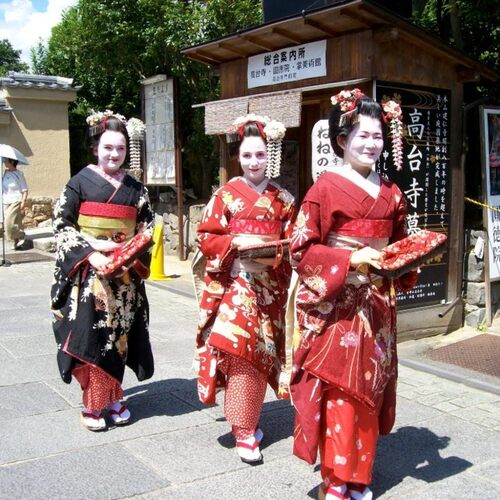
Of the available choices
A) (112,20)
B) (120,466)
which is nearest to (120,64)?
(112,20)

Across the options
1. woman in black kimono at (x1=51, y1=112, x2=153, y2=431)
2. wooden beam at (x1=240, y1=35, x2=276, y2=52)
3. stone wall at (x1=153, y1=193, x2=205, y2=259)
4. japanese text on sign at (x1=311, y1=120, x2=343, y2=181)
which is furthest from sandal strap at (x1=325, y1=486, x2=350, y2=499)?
stone wall at (x1=153, y1=193, x2=205, y2=259)

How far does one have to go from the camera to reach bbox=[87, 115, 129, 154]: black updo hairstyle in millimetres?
3828

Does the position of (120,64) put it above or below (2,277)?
above

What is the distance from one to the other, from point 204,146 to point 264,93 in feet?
17.8

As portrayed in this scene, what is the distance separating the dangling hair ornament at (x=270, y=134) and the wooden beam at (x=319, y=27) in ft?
7.50

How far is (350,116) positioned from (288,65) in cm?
338

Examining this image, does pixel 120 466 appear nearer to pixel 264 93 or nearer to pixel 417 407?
pixel 417 407

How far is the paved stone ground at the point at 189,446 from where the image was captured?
3152 millimetres

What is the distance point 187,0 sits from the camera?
10086mm

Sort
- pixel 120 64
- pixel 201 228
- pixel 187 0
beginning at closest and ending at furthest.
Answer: pixel 201 228
pixel 187 0
pixel 120 64

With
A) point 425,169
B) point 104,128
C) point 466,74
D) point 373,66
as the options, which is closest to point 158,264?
point 425,169

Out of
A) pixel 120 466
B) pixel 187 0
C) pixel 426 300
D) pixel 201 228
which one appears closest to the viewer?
pixel 120 466

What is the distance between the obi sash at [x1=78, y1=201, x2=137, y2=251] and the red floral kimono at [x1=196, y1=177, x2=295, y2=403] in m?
0.56

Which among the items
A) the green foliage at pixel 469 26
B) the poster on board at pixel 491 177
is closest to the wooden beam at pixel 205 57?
the green foliage at pixel 469 26
